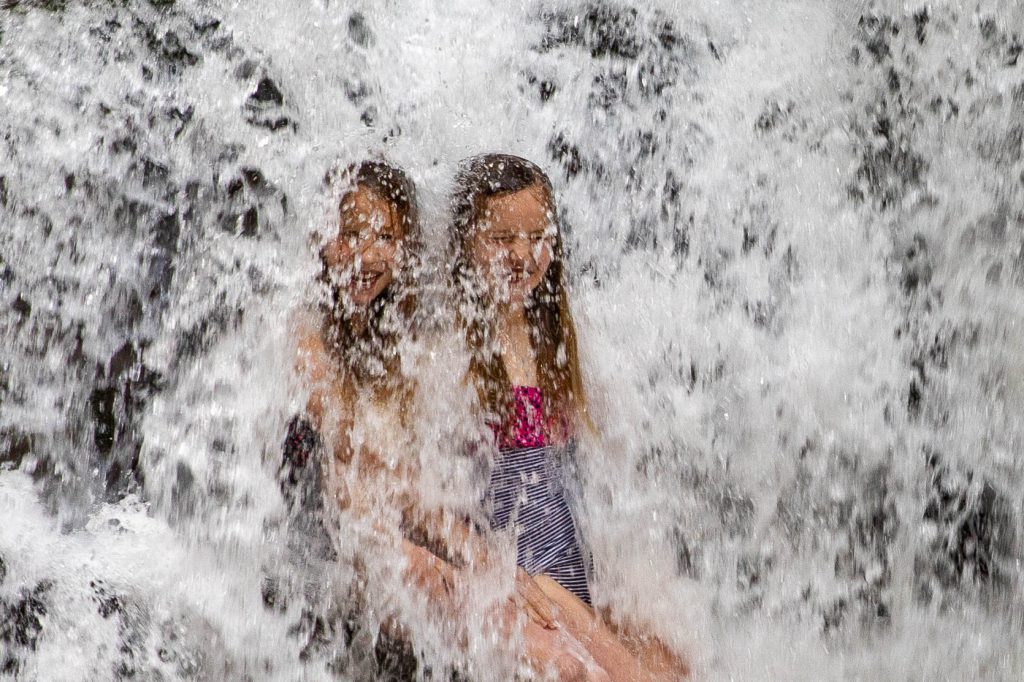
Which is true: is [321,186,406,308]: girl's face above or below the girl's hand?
above

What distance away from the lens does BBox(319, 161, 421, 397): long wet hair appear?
1.86 metres

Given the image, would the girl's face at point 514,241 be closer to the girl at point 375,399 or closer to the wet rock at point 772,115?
the girl at point 375,399

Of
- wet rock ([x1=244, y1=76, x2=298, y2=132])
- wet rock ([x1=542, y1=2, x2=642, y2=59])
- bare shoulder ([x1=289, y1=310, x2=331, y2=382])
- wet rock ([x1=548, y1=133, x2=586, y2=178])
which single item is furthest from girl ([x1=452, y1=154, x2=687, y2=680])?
wet rock ([x1=542, y1=2, x2=642, y2=59])

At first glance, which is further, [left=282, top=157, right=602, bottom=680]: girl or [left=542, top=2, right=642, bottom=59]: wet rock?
[left=542, top=2, right=642, bottom=59]: wet rock

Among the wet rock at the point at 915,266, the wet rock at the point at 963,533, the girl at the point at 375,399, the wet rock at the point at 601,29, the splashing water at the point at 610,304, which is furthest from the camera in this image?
the wet rock at the point at 601,29

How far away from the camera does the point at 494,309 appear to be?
1925 mm

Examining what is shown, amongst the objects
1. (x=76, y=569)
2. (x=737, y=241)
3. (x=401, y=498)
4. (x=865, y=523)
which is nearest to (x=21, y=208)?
(x=76, y=569)

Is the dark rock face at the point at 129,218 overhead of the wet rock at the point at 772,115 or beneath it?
beneath

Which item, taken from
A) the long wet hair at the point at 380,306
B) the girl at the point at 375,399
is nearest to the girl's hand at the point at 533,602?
the girl at the point at 375,399

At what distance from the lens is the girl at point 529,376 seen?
1859 millimetres

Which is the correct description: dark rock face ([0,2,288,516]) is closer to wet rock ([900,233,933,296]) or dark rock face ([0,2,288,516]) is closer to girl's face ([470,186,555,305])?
girl's face ([470,186,555,305])

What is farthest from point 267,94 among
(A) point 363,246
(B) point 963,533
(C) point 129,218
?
(B) point 963,533

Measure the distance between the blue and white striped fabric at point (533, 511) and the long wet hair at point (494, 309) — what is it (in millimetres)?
107

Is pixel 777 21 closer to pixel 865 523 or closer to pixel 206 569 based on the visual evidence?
pixel 865 523
